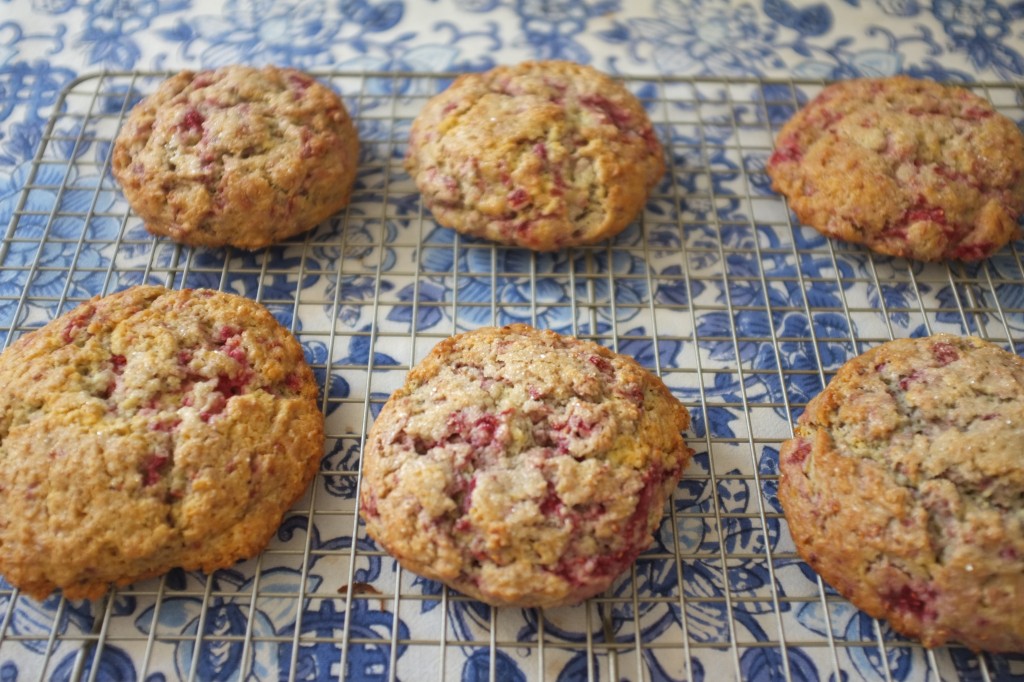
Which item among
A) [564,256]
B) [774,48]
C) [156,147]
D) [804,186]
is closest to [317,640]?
[564,256]

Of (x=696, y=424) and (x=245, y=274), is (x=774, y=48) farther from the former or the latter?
(x=245, y=274)

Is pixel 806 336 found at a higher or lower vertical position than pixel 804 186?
lower

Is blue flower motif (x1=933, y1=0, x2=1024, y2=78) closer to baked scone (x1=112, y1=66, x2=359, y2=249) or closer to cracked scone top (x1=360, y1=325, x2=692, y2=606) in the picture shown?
cracked scone top (x1=360, y1=325, x2=692, y2=606)

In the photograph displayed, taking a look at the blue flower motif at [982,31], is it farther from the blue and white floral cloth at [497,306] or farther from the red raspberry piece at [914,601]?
the red raspberry piece at [914,601]

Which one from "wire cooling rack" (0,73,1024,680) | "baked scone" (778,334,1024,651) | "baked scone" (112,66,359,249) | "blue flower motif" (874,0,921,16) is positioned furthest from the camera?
"blue flower motif" (874,0,921,16)

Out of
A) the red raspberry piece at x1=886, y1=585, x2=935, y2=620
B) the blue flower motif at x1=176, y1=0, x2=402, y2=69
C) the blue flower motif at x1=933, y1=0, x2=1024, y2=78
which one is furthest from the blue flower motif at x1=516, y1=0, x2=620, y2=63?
the red raspberry piece at x1=886, y1=585, x2=935, y2=620

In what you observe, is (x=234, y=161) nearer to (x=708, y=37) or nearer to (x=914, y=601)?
(x=708, y=37)

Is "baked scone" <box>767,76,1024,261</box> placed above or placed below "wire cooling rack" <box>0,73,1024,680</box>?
above
